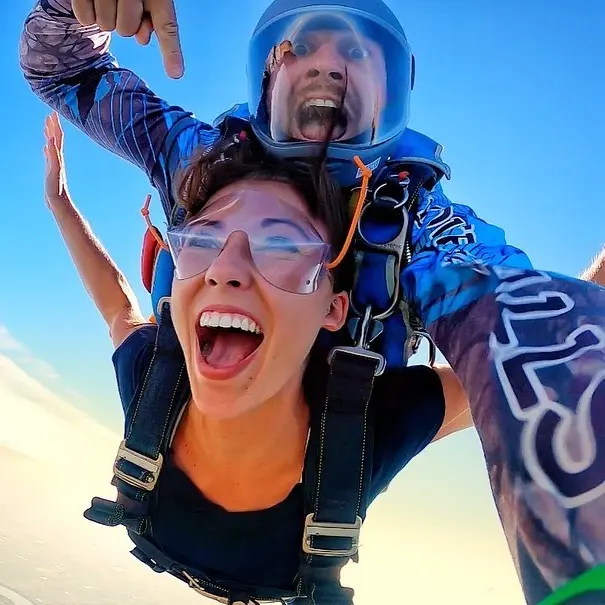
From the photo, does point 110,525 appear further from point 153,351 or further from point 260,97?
point 260,97

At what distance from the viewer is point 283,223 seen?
6.41ft

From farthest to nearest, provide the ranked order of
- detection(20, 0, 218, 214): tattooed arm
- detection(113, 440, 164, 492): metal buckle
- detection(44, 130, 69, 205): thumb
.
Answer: detection(44, 130, 69, 205): thumb
detection(20, 0, 218, 214): tattooed arm
detection(113, 440, 164, 492): metal buckle

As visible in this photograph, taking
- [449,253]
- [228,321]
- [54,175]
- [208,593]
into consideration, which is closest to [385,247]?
[449,253]

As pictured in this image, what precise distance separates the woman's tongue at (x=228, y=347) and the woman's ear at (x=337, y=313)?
0.29m

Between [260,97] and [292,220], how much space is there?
1.93 feet

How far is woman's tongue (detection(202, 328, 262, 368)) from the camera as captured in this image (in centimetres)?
185

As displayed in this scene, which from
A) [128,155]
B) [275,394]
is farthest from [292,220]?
[128,155]

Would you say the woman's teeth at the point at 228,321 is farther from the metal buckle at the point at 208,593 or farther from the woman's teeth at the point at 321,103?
the metal buckle at the point at 208,593

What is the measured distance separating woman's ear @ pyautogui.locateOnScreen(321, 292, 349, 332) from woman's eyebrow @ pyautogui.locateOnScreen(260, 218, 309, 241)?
23cm

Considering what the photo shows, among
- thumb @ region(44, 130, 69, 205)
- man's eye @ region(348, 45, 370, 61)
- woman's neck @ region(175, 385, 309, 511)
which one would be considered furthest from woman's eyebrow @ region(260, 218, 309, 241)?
thumb @ region(44, 130, 69, 205)

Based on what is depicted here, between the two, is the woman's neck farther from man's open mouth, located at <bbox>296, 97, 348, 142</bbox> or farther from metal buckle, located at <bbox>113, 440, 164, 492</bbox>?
man's open mouth, located at <bbox>296, 97, 348, 142</bbox>

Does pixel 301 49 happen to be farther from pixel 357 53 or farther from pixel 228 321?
pixel 228 321

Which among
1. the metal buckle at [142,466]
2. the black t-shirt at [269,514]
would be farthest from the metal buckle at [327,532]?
the metal buckle at [142,466]

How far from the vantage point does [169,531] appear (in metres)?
2.10
